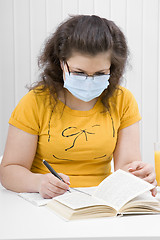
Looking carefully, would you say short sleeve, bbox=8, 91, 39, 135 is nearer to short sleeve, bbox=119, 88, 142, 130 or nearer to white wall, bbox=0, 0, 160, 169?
short sleeve, bbox=119, 88, 142, 130

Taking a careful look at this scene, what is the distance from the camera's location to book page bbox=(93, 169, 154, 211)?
898 millimetres

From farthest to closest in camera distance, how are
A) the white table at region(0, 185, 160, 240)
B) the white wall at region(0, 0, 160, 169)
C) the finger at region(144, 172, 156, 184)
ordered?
1. the white wall at region(0, 0, 160, 169)
2. the finger at region(144, 172, 156, 184)
3. the white table at region(0, 185, 160, 240)

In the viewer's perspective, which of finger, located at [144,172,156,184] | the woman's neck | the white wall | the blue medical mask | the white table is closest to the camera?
the white table

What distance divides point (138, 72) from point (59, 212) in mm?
1569

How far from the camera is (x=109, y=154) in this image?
1312 mm

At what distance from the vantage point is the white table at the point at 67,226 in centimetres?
74

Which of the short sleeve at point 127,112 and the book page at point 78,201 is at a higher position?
the short sleeve at point 127,112

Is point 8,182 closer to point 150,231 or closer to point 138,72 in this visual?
point 150,231

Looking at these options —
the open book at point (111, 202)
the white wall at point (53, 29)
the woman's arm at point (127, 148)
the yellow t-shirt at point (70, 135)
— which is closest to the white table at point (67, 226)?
the open book at point (111, 202)

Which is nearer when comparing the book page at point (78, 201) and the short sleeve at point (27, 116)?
the book page at point (78, 201)

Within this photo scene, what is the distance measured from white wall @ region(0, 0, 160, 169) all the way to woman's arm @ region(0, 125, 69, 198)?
103 cm

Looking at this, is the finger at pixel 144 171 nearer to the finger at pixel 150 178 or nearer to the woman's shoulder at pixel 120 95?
the finger at pixel 150 178

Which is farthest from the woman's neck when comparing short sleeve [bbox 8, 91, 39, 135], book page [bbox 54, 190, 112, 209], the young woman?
book page [bbox 54, 190, 112, 209]

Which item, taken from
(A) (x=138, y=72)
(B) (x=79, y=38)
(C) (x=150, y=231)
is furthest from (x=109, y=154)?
(A) (x=138, y=72)
